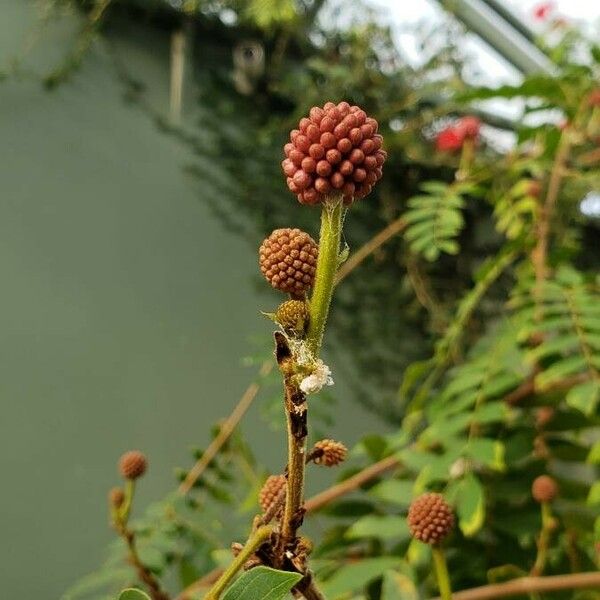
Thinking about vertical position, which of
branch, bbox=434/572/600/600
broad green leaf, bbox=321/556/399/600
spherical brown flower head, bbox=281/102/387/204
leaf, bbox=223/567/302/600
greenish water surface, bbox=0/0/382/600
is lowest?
branch, bbox=434/572/600/600

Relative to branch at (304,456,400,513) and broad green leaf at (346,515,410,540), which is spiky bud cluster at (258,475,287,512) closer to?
broad green leaf at (346,515,410,540)

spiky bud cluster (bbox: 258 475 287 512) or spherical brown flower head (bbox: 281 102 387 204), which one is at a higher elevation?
spherical brown flower head (bbox: 281 102 387 204)

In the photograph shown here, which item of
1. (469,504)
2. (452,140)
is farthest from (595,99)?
(469,504)

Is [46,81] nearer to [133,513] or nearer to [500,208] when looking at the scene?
[133,513]

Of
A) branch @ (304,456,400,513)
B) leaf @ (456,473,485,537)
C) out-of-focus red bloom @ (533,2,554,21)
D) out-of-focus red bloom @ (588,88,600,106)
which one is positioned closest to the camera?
leaf @ (456,473,485,537)

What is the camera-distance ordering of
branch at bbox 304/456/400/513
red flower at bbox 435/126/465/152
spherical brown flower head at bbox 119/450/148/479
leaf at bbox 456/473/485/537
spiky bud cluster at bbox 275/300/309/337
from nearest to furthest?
1. spiky bud cluster at bbox 275/300/309/337
2. spherical brown flower head at bbox 119/450/148/479
3. leaf at bbox 456/473/485/537
4. branch at bbox 304/456/400/513
5. red flower at bbox 435/126/465/152

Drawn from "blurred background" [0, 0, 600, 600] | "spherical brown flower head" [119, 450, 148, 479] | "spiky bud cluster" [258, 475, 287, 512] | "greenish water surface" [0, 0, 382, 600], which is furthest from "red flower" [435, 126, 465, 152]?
"spiky bud cluster" [258, 475, 287, 512]

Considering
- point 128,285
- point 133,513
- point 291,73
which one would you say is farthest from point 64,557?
point 291,73
